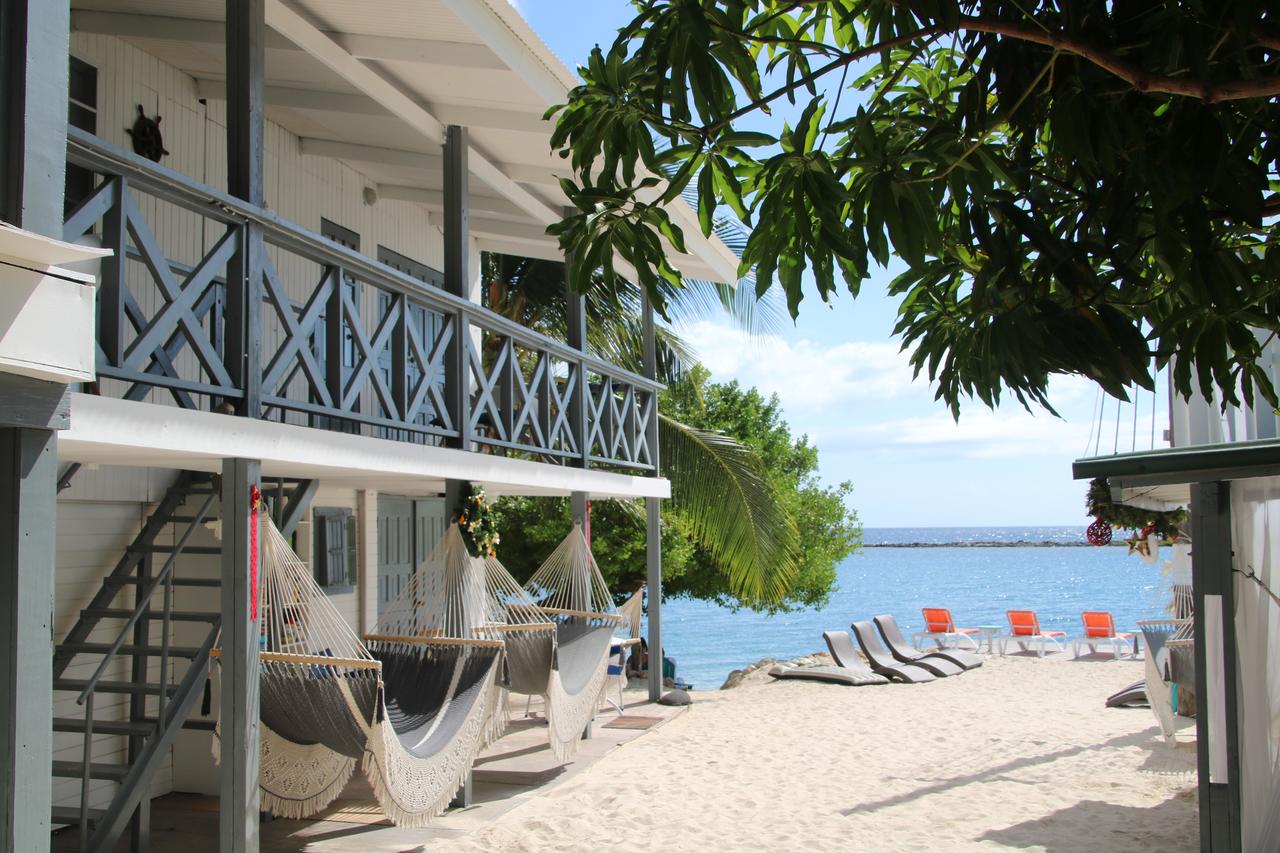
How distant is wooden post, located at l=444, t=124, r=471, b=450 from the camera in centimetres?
678

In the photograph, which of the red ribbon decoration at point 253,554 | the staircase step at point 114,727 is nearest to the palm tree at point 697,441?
the staircase step at point 114,727

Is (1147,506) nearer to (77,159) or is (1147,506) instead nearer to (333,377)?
(333,377)

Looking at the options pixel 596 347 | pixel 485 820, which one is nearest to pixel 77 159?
pixel 485 820

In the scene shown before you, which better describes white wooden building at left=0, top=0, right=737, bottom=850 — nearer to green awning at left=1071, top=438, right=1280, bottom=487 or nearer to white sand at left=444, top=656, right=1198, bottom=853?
white sand at left=444, top=656, right=1198, bottom=853

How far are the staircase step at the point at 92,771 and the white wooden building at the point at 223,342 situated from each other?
52 millimetres

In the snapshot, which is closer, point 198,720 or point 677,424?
point 198,720

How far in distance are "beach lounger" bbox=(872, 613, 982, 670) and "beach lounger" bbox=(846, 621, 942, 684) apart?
0.11 m

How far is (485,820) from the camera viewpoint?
6.90 metres

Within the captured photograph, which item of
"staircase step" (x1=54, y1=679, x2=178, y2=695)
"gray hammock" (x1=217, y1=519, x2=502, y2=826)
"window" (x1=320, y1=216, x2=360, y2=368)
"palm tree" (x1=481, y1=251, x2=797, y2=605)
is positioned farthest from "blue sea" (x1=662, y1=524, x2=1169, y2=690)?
"staircase step" (x1=54, y1=679, x2=178, y2=695)

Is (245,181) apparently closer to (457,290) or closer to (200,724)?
(457,290)

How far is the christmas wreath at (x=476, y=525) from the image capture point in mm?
7035

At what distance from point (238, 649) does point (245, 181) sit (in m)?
1.99

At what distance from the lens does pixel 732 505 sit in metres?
13.2

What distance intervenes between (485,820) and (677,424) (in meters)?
7.28
